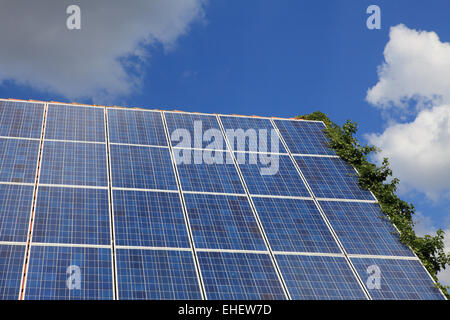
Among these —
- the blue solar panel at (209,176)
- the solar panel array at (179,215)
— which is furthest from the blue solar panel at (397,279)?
the blue solar panel at (209,176)

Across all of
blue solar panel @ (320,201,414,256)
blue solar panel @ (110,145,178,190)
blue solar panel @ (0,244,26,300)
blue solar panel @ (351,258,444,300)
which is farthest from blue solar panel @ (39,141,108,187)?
blue solar panel @ (351,258,444,300)

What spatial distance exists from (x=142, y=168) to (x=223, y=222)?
4589 mm

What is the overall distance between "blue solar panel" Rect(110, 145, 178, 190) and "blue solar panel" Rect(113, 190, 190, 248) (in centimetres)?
59

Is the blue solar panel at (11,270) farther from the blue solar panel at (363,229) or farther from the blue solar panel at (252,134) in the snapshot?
the blue solar panel at (363,229)

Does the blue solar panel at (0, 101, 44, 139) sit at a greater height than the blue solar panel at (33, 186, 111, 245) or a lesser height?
greater

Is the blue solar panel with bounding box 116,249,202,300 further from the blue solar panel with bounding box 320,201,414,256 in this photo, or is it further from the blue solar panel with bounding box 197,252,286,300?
the blue solar panel with bounding box 320,201,414,256

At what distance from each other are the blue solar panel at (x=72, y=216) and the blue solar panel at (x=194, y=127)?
19.1 feet

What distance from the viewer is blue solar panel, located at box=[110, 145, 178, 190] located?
74.7 feet

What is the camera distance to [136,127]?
26.8m

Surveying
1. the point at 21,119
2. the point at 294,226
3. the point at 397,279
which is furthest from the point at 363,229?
the point at 21,119

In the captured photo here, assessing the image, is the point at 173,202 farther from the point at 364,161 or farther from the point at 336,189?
the point at 364,161

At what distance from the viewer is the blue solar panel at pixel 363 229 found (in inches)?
864
